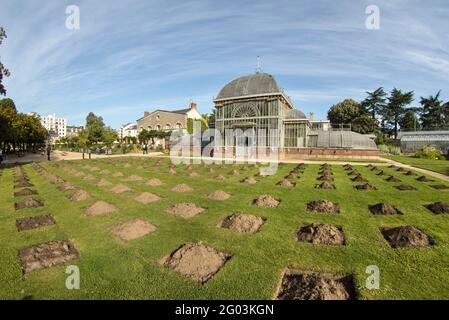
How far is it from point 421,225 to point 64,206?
41.1 feet

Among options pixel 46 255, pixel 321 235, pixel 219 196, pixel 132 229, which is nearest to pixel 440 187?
pixel 321 235

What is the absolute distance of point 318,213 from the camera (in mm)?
9148

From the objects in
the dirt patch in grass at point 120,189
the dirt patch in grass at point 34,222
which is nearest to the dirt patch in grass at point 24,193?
the dirt patch in grass at point 120,189

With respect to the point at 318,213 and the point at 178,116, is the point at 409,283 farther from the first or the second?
the point at 178,116

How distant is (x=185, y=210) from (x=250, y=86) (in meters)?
32.4

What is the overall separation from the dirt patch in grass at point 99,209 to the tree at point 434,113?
8632 centimetres

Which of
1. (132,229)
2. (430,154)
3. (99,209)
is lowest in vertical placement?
(132,229)

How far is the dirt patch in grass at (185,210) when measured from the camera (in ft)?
30.3

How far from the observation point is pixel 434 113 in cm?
7200

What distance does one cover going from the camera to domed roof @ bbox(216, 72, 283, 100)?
3722 centimetres

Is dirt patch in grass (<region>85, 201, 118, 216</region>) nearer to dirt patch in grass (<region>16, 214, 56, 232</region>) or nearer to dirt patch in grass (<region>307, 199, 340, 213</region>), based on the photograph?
dirt patch in grass (<region>16, 214, 56, 232</region>)

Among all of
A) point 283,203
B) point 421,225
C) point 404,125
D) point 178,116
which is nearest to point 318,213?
point 283,203

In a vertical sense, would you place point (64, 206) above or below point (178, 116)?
below

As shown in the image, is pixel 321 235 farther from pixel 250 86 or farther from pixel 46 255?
pixel 250 86
